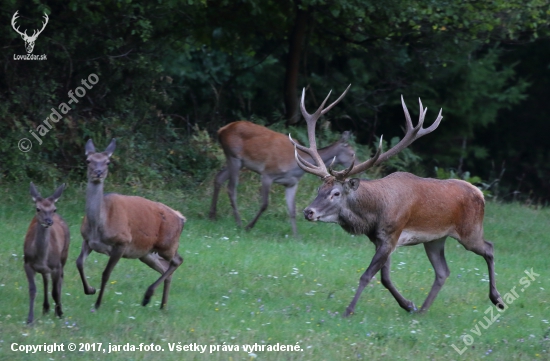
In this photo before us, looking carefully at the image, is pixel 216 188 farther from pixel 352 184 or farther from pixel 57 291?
pixel 57 291

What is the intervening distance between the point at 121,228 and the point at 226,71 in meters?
11.9

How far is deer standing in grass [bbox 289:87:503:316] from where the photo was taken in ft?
27.8

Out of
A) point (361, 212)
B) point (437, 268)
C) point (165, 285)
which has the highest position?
point (361, 212)

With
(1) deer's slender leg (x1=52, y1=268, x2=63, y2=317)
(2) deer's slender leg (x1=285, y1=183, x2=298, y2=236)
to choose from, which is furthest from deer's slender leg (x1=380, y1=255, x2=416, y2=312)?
(2) deer's slender leg (x1=285, y1=183, x2=298, y2=236)

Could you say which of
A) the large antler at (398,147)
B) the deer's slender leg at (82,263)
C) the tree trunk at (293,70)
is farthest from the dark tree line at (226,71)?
the deer's slender leg at (82,263)

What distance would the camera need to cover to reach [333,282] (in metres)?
9.52

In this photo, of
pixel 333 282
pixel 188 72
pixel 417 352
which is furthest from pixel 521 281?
pixel 188 72

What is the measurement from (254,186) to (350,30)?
12.7ft

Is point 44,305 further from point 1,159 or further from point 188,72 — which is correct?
point 188,72

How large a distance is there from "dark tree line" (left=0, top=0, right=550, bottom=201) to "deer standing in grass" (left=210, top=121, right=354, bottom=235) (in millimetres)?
1698

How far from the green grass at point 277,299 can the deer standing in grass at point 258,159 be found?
493 millimetres

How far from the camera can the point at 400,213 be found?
8.55 meters

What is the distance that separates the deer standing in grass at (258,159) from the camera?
41.8 feet

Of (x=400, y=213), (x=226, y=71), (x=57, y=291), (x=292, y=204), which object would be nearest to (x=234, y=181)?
(x=292, y=204)
